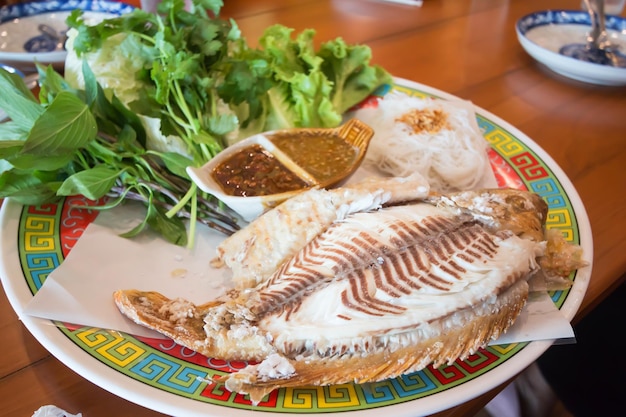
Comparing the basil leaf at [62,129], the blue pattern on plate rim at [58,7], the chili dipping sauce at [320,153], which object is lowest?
the chili dipping sauce at [320,153]

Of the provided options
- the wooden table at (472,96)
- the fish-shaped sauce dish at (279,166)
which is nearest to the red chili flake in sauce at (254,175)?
the fish-shaped sauce dish at (279,166)

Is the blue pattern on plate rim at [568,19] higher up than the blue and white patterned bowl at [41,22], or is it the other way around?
the blue and white patterned bowl at [41,22]

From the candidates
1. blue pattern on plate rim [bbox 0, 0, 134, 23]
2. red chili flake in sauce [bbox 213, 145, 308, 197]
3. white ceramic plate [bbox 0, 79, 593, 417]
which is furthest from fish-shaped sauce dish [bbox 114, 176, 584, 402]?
blue pattern on plate rim [bbox 0, 0, 134, 23]

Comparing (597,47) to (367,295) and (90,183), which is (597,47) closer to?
(367,295)

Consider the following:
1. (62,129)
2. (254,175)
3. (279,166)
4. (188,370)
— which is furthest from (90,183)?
(188,370)

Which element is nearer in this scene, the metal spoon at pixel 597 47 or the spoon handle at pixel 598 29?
the metal spoon at pixel 597 47

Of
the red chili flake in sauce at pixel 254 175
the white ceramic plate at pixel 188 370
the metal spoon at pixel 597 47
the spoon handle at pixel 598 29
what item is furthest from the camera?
the spoon handle at pixel 598 29

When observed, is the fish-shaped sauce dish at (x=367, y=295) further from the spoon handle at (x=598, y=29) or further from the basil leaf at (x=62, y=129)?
the spoon handle at (x=598, y=29)
